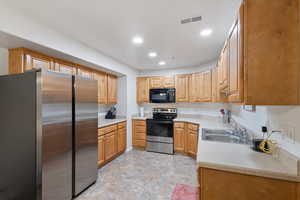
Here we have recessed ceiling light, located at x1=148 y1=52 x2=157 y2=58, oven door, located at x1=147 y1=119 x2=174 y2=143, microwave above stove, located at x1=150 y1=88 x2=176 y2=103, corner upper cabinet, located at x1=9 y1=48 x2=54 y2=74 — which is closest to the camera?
corner upper cabinet, located at x1=9 y1=48 x2=54 y2=74

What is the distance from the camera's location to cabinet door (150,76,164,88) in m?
4.15

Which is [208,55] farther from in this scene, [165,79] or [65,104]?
[65,104]

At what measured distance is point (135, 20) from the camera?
5.69 ft

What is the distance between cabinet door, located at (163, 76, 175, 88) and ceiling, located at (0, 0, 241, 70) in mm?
1438

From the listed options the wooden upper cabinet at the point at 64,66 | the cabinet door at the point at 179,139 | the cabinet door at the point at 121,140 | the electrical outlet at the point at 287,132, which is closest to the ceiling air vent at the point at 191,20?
the electrical outlet at the point at 287,132

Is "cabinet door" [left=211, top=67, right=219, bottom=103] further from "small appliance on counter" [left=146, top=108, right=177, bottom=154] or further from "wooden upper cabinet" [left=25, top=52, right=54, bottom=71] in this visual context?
"wooden upper cabinet" [left=25, top=52, right=54, bottom=71]

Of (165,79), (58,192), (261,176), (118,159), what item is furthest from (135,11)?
(118,159)

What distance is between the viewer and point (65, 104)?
1808 millimetres

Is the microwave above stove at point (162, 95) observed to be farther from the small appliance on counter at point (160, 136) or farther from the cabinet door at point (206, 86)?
the cabinet door at point (206, 86)

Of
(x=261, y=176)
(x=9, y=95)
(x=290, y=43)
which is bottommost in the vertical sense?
(x=261, y=176)

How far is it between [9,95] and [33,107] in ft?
1.35

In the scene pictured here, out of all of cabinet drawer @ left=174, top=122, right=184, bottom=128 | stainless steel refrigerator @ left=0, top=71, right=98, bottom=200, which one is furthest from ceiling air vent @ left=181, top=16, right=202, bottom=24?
cabinet drawer @ left=174, top=122, right=184, bottom=128

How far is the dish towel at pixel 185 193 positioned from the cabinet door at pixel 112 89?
244cm

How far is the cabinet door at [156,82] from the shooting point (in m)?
4.15
